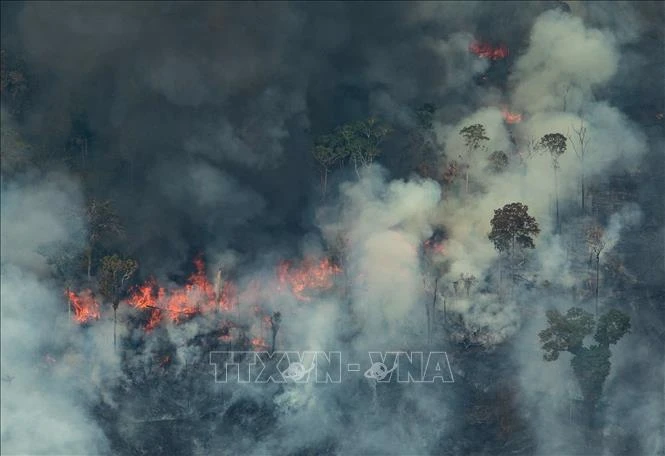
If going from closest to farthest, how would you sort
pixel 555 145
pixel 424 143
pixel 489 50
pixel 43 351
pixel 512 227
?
pixel 43 351, pixel 512 227, pixel 555 145, pixel 424 143, pixel 489 50

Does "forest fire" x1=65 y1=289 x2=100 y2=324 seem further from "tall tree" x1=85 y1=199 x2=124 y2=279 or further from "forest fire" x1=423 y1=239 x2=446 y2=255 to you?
"forest fire" x1=423 y1=239 x2=446 y2=255

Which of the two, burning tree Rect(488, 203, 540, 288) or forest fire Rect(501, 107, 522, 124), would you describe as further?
forest fire Rect(501, 107, 522, 124)

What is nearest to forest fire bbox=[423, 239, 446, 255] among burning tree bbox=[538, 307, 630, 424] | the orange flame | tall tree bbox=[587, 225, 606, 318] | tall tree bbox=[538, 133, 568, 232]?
tall tree bbox=[538, 133, 568, 232]

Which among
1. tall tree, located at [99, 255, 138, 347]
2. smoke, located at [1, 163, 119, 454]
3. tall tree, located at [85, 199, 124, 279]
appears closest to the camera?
smoke, located at [1, 163, 119, 454]

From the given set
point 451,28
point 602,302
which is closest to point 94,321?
point 602,302

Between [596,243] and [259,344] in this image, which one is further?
[596,243]

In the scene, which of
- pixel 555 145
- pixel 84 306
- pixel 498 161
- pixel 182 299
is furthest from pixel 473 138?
pixel 84 306

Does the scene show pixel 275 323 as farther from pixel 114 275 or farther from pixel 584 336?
pixel 584 336
